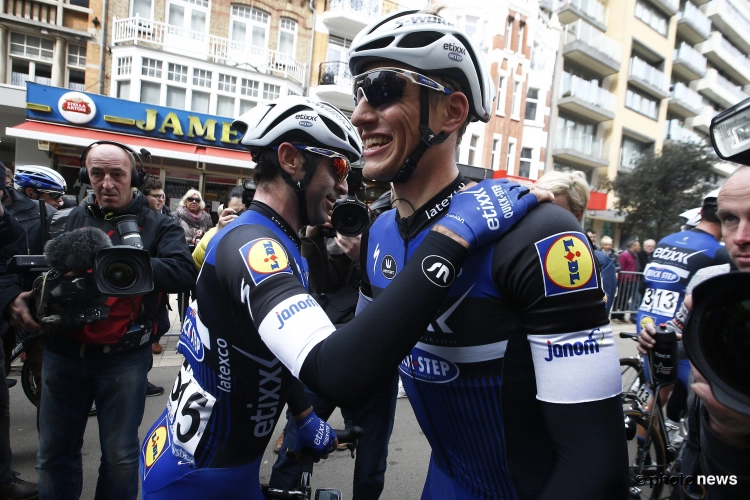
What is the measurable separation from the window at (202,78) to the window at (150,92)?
1.29 meters

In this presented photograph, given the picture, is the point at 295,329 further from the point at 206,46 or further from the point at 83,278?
the point at 206,46

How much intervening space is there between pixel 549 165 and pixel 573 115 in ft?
12.9

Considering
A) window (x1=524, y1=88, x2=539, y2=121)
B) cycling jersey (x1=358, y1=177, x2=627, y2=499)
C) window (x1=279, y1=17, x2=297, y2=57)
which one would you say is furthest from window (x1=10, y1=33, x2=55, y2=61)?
window (x1=524, y1=88, x2=539, y2=121)

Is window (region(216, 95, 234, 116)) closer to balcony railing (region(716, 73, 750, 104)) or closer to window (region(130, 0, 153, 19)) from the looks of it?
window (region(130, 0, 153, 19))

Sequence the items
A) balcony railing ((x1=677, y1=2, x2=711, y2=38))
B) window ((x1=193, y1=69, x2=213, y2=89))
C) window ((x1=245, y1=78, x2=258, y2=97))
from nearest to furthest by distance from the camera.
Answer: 1. window ((x1=193, y1=69, x2=213, y2=89))
2. window ((x1=245, y1=78, x2=258, y2=97))
3. balcony railing ((x1=677, y1=2, x2=711, y2=38))

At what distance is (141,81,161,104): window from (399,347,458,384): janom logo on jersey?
16823 millimetres

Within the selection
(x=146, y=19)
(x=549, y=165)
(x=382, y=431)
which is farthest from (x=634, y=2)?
(x=382, y=431)

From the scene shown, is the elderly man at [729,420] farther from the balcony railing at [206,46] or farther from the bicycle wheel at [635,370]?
the balcony railing at [206,46]

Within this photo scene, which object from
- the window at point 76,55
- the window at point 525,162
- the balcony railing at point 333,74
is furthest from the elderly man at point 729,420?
the window at point 525,162

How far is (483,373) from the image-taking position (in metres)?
1.21

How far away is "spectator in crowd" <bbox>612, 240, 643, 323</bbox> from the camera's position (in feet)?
33.9

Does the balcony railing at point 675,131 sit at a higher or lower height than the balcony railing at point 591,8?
lower

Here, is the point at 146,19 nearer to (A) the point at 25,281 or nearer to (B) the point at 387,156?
(A) the point at 25,281

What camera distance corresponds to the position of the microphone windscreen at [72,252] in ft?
7.11
